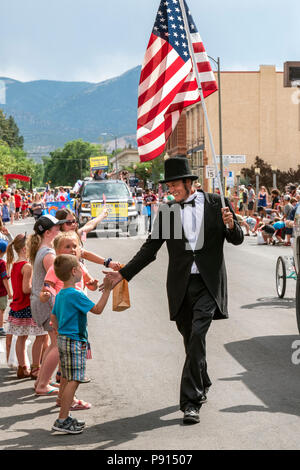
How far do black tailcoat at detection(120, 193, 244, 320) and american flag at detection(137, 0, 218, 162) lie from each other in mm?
1451

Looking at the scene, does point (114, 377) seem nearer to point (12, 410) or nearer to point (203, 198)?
point (12, 410)

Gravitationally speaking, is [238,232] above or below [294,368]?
above

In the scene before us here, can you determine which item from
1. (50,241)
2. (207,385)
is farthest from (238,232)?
(50,241)

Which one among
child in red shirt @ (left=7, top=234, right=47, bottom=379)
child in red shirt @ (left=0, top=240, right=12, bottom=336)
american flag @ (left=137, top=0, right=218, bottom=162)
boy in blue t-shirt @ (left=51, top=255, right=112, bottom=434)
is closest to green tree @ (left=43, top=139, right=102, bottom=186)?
child in red shirt @ (left=0, top=240, right=12, bottom=336)

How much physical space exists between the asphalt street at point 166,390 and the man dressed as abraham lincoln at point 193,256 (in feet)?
1.49

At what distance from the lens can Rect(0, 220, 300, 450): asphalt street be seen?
5547 millimetres

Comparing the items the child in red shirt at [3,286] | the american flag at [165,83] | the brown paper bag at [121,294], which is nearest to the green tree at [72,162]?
the child in red shirt at [3,286]

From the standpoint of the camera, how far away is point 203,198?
6578mm

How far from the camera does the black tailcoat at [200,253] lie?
6344 millimetres

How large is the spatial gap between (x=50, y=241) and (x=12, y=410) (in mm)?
1650

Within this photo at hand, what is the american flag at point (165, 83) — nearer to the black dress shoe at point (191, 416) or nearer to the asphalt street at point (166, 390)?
the asphalt street at point (166, 390)

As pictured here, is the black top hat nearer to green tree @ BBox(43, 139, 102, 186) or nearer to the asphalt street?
the asphalt street
